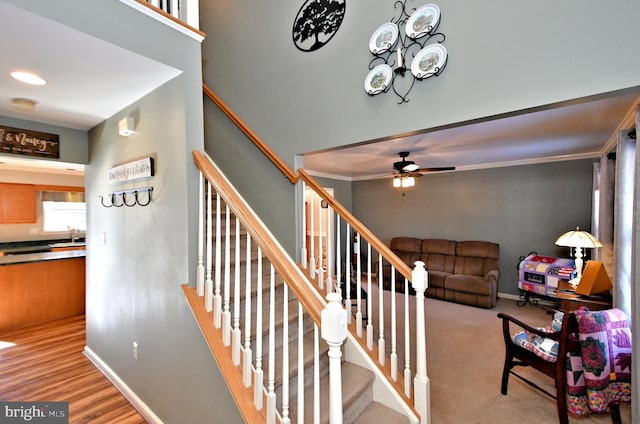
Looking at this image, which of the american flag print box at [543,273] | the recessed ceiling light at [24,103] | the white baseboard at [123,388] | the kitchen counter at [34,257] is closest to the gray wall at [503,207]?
the american flag print box at [543,273]

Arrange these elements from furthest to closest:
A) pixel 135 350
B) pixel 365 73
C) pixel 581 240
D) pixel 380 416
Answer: pixel 581 240, pixel 365 73, pixel 135 350, pixel 380 416

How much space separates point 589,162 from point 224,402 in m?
5.74

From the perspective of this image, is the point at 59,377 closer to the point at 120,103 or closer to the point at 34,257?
the point at 34,257

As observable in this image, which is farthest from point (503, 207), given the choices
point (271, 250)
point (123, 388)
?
point (123, 388)

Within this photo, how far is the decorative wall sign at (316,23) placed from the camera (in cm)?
252

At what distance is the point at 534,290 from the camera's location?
165 inches

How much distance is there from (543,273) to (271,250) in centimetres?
467

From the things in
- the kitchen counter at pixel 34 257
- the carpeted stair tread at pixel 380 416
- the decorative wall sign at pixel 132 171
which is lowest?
the carpeted stair tread at pixel 380 416

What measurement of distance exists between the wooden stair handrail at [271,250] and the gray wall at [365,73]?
115 centimetres

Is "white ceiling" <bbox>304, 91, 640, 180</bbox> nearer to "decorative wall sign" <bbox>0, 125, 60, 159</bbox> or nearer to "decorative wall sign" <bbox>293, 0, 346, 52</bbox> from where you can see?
"decorative wall sign" <bbox>293, 0, 346, 52</bbox>

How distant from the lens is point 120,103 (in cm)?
221

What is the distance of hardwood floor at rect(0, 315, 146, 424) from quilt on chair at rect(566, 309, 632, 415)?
3329 millimetres

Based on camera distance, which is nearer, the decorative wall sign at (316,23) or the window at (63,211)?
the decorative wall sign at (316,23)

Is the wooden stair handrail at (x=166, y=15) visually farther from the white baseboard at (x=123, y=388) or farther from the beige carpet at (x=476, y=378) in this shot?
the beige carpet at (x=476, y=378)
